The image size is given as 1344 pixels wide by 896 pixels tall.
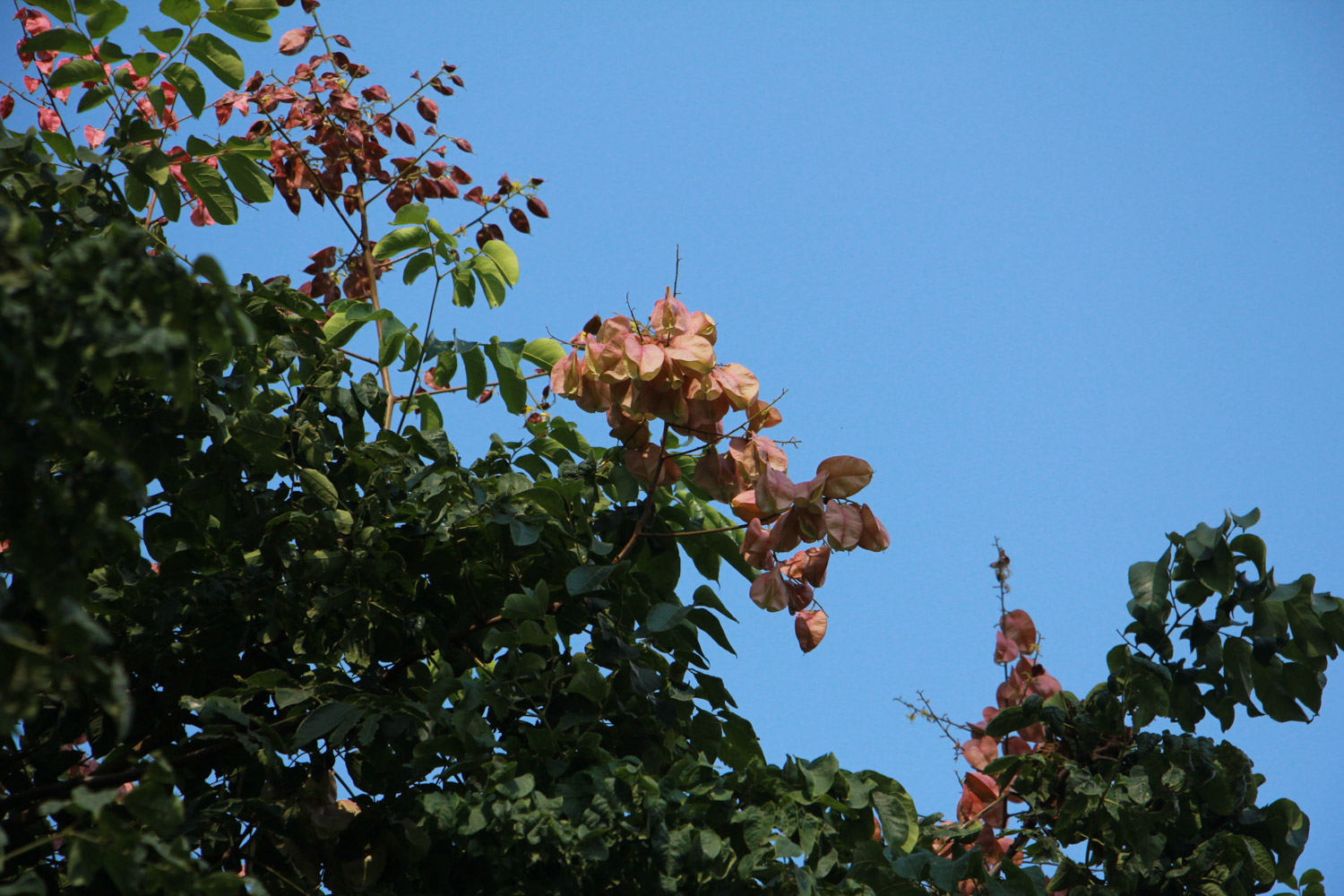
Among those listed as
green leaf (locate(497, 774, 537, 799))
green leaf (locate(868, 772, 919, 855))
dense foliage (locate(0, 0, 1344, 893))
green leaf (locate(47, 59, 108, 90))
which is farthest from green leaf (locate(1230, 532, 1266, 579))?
green leaf (locate(47, 59, 108, 90))

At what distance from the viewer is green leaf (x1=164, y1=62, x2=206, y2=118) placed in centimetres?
203

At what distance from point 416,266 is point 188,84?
625 mm

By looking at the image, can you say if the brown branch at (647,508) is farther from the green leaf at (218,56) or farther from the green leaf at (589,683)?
the green leaf at (218,56)

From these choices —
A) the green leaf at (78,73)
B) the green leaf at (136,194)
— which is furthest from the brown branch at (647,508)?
the green leaf at (78,73)

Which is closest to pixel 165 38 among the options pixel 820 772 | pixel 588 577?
pixel 588 577

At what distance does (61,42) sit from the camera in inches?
76.0

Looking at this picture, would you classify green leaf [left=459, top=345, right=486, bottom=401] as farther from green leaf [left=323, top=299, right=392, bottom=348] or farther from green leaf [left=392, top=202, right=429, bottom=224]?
green leaf [left=392, top=202, right=429, bottom=224]

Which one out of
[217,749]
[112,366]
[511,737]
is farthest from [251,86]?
[112,366]

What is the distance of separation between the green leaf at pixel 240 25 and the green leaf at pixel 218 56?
1.1 inches

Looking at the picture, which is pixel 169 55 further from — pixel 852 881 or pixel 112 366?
pixel 852 881

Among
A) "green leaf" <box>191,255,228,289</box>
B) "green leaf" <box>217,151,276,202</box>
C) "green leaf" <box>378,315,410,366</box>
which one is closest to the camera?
"green leaf" <box>191,255,228,289</box>

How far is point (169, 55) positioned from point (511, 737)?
1480 millimetres

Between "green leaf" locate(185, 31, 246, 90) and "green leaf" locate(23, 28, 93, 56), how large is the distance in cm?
18

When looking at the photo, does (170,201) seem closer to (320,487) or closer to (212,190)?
(212,190)
